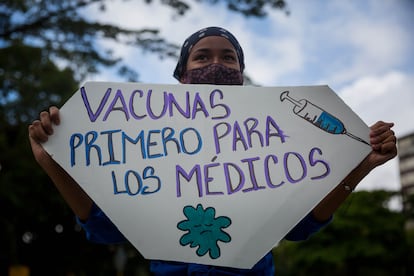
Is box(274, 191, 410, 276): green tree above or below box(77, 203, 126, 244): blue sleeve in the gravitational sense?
above

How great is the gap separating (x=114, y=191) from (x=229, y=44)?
26.9 inches

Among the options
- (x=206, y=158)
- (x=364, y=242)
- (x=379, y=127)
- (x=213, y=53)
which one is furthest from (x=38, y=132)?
(x=364, y=242)

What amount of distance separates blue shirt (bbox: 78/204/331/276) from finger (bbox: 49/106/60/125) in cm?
30

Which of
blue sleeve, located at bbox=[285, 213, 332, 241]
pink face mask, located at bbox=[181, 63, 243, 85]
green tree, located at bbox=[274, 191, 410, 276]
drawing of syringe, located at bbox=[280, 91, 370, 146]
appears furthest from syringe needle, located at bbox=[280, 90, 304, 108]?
green tree, located at bbox=[274, 191, 410, 276]

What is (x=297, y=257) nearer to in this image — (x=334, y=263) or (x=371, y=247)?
(x=334, y=263)

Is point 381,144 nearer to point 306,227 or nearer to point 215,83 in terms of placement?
point 306,227

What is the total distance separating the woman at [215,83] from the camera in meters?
1.28

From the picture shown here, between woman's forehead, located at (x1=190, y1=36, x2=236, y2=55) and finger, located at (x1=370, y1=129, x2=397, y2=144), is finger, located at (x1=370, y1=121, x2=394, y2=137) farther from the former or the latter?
woman's forehead, located at (x1=190, y1=36, x2=236, y2=55)

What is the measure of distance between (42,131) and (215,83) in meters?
0.60

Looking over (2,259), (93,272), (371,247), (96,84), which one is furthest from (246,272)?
(371,247)

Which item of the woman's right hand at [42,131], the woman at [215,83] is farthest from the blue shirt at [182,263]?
the woman's right hand at [42,131]

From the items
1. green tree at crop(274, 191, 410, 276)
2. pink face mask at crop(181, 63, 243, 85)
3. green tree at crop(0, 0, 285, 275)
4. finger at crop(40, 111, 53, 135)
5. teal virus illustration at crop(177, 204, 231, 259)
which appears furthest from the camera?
green tree at crop(274, 191, 410, 276)

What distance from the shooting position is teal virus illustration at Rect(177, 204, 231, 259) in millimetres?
1215

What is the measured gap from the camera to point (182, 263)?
1.31 metres
